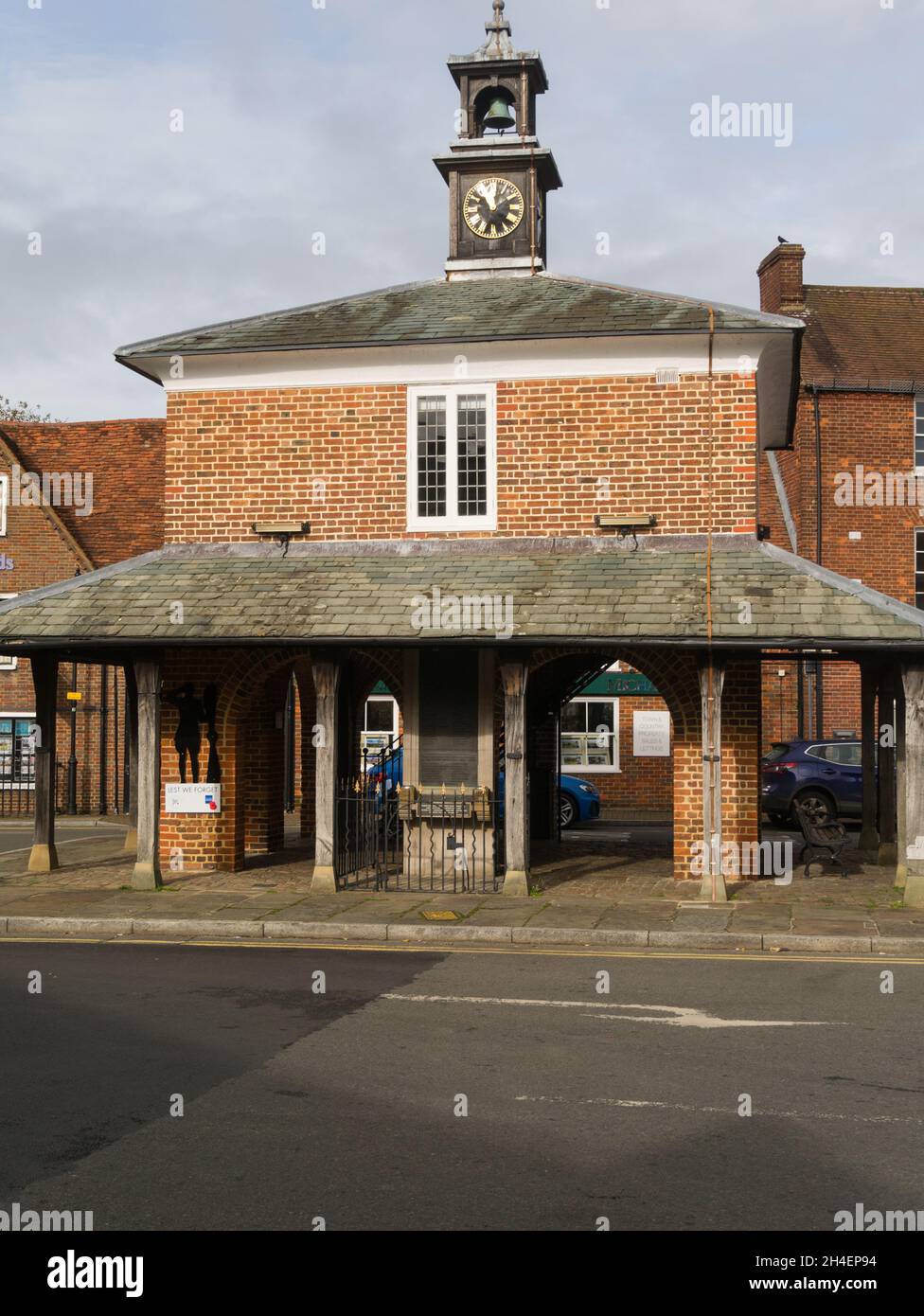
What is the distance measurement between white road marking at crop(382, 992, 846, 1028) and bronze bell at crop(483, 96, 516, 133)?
15127 millimetres

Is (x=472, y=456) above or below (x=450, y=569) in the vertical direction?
above

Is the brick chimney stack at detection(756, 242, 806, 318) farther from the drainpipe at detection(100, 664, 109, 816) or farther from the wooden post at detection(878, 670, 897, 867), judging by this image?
the drainpipe at detection(100, 664, 109, 816)

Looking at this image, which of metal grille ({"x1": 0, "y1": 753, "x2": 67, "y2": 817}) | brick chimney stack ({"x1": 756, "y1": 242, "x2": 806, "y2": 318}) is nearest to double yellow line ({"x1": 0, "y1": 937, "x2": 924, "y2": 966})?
metal grille ({"x1": 0, "y1": 753, "x2": 67, "y2": 817})

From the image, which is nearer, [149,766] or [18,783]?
[149,766]

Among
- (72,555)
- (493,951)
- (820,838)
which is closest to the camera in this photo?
(493,951)

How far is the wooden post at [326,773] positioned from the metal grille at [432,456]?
2.96 m

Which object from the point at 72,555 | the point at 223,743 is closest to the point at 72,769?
the point at 72,555

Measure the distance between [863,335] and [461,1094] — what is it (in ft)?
96.3

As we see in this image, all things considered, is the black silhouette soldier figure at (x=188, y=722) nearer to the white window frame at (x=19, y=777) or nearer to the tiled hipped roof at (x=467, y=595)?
the tiled hipped roof at (x=467, y=595)

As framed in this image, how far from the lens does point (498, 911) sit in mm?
14000

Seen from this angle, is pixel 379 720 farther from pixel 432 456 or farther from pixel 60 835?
pixel 432 456

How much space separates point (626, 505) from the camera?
16797 mm
